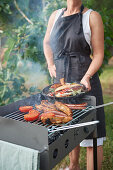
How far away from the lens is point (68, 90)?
1.98 m

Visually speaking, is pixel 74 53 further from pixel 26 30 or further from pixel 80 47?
pixel 26 30

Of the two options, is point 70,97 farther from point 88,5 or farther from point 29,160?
point 88,5

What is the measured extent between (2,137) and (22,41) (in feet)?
9.06

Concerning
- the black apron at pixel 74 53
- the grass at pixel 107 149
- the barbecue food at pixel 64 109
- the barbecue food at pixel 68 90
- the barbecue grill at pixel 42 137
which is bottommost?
the grass at pixel 107 149

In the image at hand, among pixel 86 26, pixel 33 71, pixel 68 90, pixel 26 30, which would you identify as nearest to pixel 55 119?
pixel 68 90

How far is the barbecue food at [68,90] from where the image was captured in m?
1.89

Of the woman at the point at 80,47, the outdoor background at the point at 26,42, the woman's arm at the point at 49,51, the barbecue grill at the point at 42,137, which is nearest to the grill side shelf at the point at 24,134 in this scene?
the barbecue grill at the point at 42,137

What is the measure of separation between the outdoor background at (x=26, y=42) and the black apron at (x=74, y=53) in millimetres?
1388

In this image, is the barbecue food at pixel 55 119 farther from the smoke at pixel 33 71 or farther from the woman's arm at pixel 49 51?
the smoke at pixel 33 71

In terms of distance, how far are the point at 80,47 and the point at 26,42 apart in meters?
1.77

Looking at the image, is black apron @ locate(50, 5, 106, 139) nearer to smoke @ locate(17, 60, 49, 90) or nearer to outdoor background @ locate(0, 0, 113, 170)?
outdoor background @ locate(0, 0, 113, 170)

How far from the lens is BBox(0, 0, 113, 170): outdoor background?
12.5 ft

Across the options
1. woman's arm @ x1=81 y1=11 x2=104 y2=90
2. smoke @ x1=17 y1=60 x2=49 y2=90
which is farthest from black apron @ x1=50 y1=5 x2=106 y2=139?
smoke @ x1=17 y1=60 x2=49 y2=90

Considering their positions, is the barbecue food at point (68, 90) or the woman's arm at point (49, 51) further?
the woman's arm at point (49, 51)
